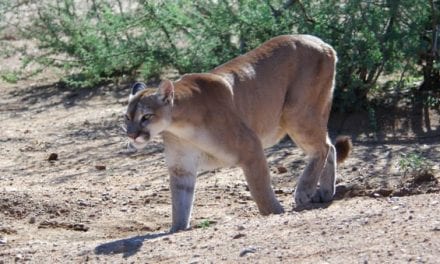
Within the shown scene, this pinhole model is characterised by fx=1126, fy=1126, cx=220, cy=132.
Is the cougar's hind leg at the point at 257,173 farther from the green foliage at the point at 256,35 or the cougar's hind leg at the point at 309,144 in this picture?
the green foliage at the point at 256,35

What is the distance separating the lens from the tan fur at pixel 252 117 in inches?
320

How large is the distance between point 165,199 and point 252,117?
1.38m

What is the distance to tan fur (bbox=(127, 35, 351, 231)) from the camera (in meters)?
8.14

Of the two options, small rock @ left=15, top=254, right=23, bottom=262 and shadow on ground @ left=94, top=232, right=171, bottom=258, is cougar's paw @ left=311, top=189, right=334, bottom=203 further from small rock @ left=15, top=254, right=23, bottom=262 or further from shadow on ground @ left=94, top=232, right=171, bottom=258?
small rock @ left=15, top=254, right=23, bottom=262

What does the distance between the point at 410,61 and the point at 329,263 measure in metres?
5.88

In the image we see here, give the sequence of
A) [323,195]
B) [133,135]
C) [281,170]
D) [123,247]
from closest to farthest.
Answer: [123,247]
[133,135]
[323,195]
[281,170]

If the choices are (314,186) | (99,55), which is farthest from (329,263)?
(99,55)

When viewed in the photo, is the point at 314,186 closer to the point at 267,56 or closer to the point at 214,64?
the point at 267,56

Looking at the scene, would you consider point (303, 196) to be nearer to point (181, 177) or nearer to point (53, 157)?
point (181, 177)

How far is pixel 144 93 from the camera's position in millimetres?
8039

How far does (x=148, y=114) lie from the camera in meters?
7.90

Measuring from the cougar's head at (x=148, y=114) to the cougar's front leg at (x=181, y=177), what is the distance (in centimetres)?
28

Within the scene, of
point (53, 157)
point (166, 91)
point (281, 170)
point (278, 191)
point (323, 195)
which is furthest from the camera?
point (53, 157)

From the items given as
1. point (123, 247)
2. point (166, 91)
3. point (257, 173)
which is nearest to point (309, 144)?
point (257, 173)
